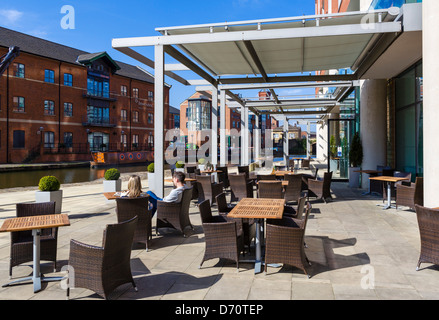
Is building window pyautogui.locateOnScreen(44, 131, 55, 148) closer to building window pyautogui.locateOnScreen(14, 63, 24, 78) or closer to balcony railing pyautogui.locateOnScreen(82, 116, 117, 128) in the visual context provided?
balcony railing pyautogui.locateOnScreen(82, 116, 117, 128)

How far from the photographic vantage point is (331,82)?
11.6m

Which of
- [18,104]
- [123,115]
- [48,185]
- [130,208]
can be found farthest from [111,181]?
[123,115]

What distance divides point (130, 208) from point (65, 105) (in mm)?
32227

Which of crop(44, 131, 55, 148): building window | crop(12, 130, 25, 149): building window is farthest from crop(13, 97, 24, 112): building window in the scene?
crop(44, 131, 55, 148): building window

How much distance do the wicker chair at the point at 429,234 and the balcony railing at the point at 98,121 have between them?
34586mm

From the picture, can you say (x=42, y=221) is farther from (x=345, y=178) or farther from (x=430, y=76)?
(x=345, y=178)

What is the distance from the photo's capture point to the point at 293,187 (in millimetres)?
8180

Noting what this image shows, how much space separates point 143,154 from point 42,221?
114ft

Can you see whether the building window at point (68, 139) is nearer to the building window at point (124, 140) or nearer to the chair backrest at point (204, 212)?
the building window at point (124, 140)

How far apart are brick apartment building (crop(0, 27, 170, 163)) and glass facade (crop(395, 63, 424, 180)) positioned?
28.5 meters

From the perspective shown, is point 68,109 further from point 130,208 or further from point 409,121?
point 130,208

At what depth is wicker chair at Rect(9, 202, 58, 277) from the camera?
152 inches
